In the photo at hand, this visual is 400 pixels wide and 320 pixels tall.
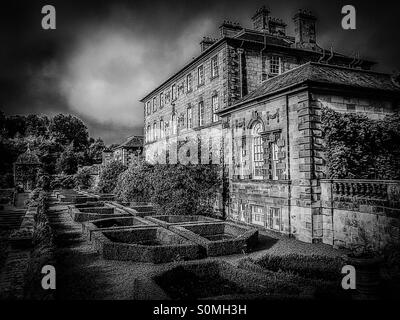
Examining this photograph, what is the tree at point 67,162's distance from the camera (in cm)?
5619

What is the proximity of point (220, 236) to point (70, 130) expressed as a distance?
75329 millimetres

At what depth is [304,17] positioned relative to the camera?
25281 mm

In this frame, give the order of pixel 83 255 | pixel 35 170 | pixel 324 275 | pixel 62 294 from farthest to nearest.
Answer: pixel 35 170
pixel 83 255
pixel 324 275
pixel 62 294

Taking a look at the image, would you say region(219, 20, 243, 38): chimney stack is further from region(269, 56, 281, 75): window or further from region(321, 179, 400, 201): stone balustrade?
region(321, 179, 400, 201): stone balustrade

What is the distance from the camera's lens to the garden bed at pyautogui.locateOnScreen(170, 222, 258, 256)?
448 inches

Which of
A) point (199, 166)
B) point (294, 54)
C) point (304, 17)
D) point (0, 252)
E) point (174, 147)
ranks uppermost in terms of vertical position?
point (304, 17)

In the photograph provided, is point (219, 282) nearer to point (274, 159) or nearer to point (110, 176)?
point (274, 159)

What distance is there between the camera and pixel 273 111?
1545cm

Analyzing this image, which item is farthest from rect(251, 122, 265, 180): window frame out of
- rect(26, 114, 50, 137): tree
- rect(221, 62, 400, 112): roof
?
rect(26, 114, 50, 137): tree

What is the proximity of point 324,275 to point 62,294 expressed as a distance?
23.4 ft

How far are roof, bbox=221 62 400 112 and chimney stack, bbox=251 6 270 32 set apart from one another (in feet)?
39.8
